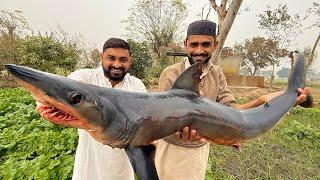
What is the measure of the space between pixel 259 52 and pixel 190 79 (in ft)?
128

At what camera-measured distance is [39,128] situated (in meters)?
7.00

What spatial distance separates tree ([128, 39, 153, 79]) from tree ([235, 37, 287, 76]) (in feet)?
54.7

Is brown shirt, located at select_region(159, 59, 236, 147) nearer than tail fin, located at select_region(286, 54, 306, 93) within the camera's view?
Yes

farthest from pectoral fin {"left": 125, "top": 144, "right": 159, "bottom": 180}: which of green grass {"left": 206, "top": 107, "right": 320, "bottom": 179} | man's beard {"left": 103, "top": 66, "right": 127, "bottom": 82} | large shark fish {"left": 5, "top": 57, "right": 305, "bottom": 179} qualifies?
green grass {"left": 206, "top": 107, "right": 320, "bottom": 179}

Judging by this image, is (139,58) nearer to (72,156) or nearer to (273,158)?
(273,158)

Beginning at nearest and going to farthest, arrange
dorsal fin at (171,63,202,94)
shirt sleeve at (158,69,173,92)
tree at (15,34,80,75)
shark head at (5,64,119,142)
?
shark head at (5,64,119,142)
dorsal fin at (171,63,202,94)
shirt sleeve at (158,69,173,92)
tree at (15,34,80,75)

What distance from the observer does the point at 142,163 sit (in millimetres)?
1744

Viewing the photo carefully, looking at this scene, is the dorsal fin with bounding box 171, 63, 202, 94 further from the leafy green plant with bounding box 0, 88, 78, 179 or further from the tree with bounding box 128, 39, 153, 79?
the tree with bounding box 128, 39, 153, 79

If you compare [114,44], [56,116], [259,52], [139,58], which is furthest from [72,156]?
[259,52]

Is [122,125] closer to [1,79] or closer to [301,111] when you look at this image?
[301,111]

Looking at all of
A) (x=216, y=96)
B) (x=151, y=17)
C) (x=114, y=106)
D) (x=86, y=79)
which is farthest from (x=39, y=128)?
(x=151, y=17)

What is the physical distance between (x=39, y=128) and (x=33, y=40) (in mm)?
15060

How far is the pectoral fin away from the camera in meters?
1.72

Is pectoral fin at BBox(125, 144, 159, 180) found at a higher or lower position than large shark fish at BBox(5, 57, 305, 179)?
lower
